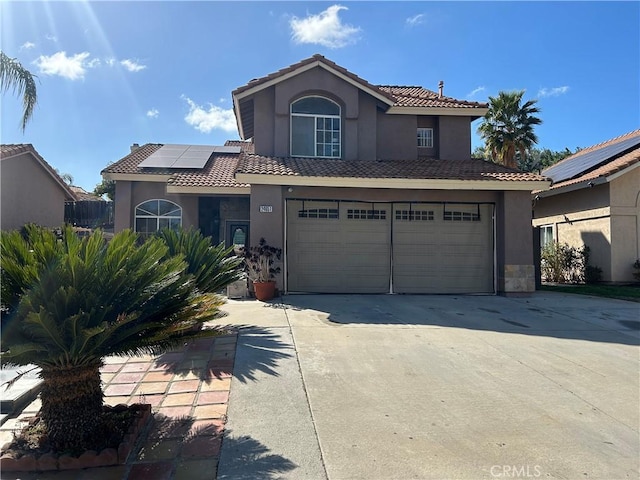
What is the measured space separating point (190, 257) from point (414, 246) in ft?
23.0

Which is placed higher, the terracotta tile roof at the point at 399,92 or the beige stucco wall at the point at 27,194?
the terracotta tile roof at the point at 399,92

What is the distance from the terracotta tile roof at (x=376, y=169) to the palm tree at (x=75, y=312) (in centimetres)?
767

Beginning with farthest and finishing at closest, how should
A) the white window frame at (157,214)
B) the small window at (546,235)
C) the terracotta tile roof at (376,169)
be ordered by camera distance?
1. the small window at (546,235)
2. the white window frame at (157,214)
3. the terracotta tile roof at (376,169)

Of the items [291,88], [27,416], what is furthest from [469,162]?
[27,416]

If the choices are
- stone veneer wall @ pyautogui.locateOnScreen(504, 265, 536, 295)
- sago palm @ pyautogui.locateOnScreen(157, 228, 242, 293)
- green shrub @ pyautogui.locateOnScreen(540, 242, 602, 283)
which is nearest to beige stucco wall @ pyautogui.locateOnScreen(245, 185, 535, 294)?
stone veneer wall @ pyautogui.locateOnScreen(504, 265, 536, 295)

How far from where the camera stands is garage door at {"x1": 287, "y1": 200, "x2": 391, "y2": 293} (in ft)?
39.7

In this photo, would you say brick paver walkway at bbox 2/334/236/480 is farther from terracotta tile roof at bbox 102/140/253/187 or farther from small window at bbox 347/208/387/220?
terracotta tile roof at bbox 102/140/253/187

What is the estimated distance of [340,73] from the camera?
524 inches

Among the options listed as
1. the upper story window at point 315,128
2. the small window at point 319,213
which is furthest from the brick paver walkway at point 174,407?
the upper story window at point 315,128

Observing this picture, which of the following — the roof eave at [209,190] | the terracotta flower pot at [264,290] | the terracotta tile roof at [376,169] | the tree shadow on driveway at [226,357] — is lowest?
the tree shadow on driveway at [226,357]

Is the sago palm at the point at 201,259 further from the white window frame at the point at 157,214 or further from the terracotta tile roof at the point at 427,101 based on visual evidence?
the terracotta tile roof at the point at 427,101

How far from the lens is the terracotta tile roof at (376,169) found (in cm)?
1164

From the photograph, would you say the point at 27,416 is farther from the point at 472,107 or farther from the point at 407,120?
the point at 472,107

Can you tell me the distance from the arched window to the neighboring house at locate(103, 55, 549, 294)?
1.78 m
